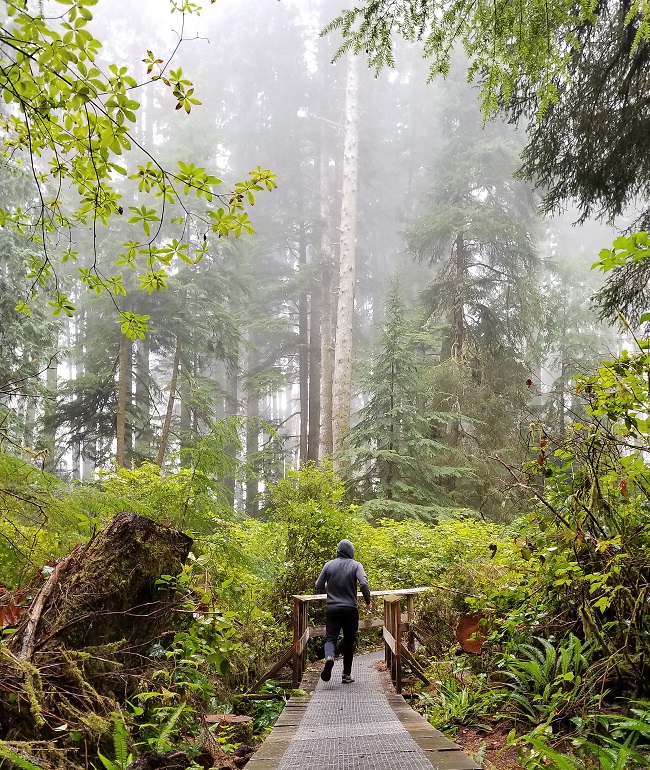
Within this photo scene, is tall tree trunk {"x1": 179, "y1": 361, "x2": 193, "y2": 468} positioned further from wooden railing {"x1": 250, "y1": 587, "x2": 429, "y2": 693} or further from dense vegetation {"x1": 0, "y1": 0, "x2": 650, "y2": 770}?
wooden railing {"x1": 250, "y1": 587, "x2": 429, "y2": 693}

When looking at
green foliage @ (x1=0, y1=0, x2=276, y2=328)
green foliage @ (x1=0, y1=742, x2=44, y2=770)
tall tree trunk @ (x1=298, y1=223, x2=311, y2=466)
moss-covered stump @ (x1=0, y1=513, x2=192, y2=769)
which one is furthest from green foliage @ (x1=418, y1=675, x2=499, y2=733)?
tall tree trunk @ (x1=298, y1=223, x2=311, y2=466)

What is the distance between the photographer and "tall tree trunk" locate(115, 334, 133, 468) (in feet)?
56.0

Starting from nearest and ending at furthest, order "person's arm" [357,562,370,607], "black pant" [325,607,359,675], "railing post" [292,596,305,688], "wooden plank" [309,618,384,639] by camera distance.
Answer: "person's arm" [357,562,370,607] < "black pant" [325,607,359,675] < "railing post" [292,596,305,688] < "wooden plank" [309,618,384,639]

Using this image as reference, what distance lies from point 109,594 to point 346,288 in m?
17.3

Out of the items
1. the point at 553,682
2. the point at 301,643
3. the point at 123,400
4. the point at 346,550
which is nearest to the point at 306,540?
the point at 346,550

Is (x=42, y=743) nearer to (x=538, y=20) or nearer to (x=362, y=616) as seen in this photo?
(x=538, y=20)

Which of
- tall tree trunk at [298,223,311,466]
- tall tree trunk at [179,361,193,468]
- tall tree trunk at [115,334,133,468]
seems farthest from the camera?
tall tree trunk at [298,223,311,466]

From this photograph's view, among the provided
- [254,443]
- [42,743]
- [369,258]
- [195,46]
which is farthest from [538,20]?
[195,46]

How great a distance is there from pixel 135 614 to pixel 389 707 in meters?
3.09

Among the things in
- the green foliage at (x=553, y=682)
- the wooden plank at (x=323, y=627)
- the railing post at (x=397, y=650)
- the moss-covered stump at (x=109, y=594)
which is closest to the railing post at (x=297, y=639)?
the wooden plank at (x=323, y=627)

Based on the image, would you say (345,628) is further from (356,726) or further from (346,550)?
(356,726)

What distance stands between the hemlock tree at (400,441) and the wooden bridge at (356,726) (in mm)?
6622

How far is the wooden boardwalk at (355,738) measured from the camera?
3715 millimetres

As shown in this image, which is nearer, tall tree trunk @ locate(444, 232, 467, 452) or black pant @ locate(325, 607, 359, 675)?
black pant @ locate(325, 607, 359, 675)
